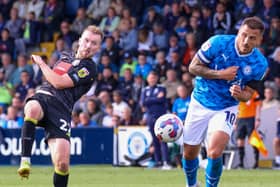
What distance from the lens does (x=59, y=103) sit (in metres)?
10.5

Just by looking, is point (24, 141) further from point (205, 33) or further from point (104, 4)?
point (104, 4)

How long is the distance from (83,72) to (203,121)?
5.64 feet

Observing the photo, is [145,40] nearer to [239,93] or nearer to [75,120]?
[75,120]

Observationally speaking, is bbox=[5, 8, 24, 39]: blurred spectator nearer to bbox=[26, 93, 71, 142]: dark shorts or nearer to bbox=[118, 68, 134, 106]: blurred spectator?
bbox=[118, 68, 134, 106]: blurred spectator

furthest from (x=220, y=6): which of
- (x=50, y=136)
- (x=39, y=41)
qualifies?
(x=50, y=136)

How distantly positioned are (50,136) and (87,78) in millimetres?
814

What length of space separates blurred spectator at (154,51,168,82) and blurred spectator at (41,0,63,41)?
4590 millimetres

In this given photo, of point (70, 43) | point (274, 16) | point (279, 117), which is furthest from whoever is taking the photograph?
point (70, 43)

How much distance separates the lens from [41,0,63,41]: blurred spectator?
2570 cm

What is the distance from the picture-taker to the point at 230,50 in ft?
36.6

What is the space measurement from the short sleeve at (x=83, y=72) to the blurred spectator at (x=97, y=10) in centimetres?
1452

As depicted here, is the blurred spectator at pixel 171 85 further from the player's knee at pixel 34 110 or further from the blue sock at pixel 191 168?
the player's knee at pixel 34 110

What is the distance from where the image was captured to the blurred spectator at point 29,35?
25.4 m

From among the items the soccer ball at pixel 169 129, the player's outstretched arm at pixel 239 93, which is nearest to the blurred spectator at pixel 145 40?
the soccer ball at pixel 169 129
